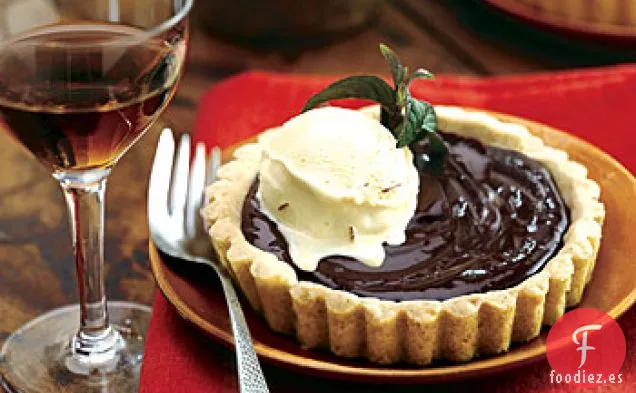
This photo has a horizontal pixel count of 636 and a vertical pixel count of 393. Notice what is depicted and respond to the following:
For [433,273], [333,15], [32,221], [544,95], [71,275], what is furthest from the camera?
[333,15]

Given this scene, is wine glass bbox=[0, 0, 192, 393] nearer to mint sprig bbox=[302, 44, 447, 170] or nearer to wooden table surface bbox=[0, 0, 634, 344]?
wooden table surface bbox=[0, 0, 634, 344]

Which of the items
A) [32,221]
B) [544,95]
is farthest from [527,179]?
[32,221]

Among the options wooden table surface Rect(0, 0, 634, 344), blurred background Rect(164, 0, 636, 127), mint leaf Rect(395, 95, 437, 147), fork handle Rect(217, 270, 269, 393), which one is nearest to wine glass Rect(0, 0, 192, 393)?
wooden table surface Rect(0, 0, 634, 344)

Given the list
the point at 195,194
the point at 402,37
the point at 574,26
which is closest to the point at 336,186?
the point at 195,194

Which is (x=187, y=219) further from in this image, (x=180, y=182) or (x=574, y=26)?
(x=574, y=26)

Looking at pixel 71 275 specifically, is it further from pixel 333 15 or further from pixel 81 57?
pixel 333 15

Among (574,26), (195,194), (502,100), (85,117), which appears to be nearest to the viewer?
(85,117)
